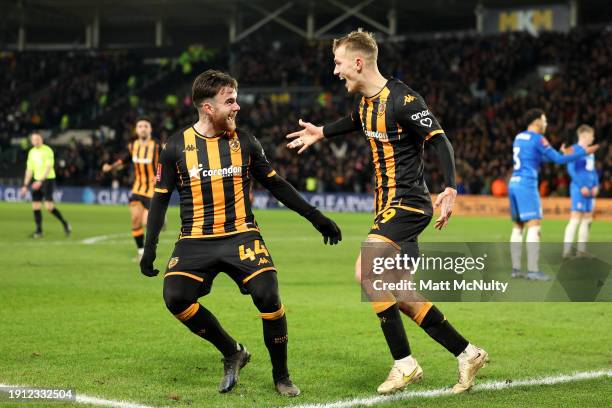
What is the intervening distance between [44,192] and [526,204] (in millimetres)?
11113

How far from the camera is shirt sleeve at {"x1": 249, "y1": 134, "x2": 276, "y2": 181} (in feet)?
20.3

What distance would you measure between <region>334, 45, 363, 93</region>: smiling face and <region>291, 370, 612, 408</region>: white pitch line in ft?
6.58

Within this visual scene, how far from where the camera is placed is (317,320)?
29.7 feet

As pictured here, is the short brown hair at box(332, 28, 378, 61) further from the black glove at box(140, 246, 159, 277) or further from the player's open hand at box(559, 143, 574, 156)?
the player's open hand at box(559, 143, 574, 156)

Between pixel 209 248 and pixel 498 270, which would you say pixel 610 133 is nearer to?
pixel 498 270

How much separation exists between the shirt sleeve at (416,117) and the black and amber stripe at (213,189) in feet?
3.44

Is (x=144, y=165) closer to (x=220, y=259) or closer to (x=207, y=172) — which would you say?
(x=207, y=172)

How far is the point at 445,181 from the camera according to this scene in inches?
230

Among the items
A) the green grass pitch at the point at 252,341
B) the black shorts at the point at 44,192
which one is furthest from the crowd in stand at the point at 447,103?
the green grass pitch at the point at 252,341

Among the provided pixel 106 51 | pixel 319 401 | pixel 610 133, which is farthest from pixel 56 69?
pixel 319 401

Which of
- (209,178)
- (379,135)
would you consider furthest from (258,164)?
(379,135)

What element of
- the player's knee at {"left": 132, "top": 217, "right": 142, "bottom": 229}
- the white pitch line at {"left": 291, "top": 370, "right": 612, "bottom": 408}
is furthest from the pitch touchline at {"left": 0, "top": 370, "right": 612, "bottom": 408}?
the player's knee at {"left": 132, "top": 217, "right": 142, "bottom": 229}

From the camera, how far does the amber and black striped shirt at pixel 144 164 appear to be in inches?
575

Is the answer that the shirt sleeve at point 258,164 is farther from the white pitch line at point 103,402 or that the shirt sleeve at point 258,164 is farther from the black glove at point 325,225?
the white pitch line at point 103,402
